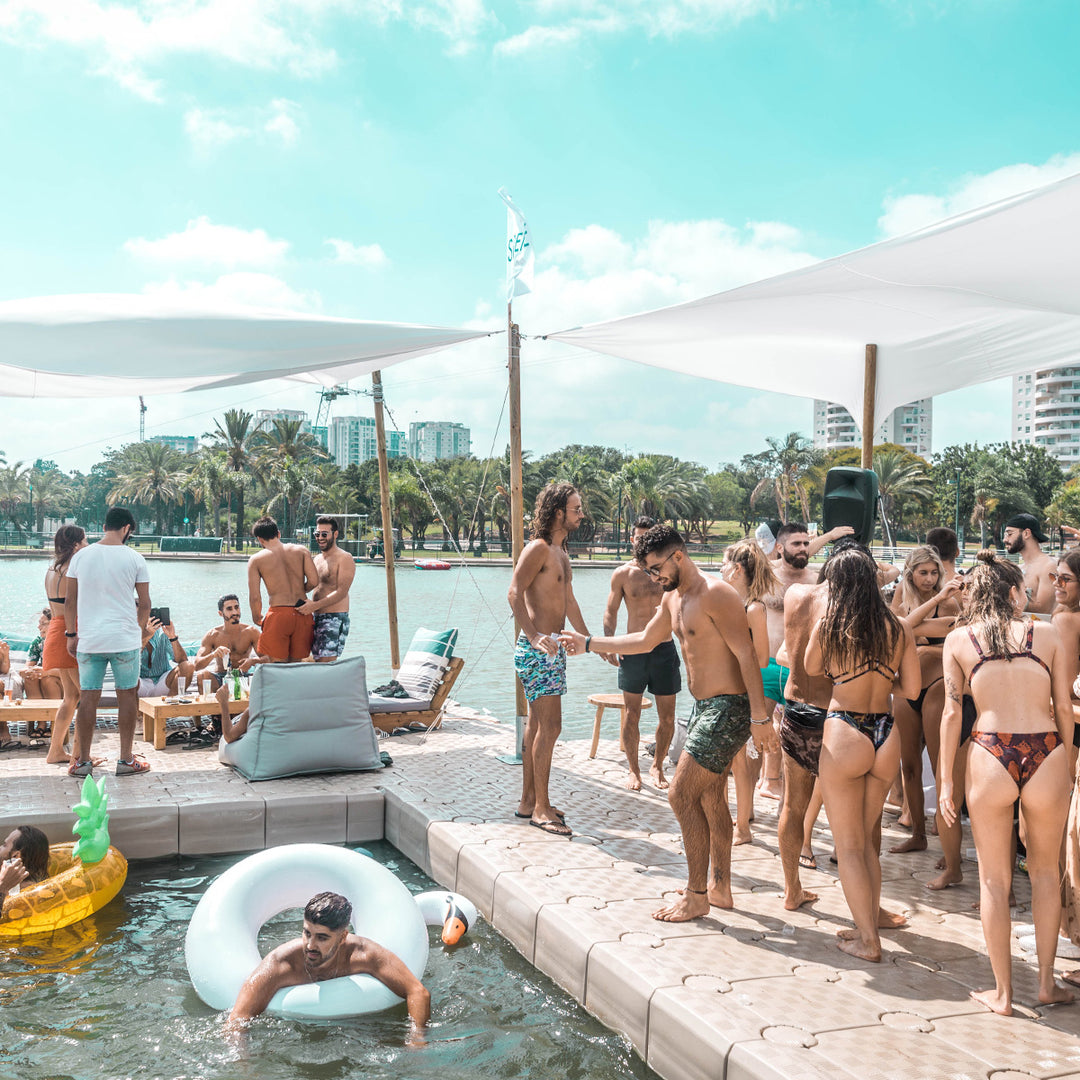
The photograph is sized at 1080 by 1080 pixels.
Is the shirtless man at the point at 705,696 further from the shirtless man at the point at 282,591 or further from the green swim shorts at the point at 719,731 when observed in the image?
the shirtless man at the point at 282,591

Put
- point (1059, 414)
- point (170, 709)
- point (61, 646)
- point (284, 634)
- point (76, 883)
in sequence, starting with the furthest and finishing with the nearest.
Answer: point (1059, 414), point (284, 634), point (170, 709), point (61, 646), point (76, 883)

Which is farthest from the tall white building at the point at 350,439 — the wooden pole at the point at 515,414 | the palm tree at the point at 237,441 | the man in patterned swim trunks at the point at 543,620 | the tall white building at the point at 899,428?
the man in patterned swim trunks at the point at 543,620

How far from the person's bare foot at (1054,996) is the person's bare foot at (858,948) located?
0.57 metres

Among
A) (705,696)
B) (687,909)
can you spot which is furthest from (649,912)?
(705,696)

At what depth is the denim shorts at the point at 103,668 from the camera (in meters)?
6.51

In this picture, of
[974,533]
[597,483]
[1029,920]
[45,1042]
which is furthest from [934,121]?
[974,533]

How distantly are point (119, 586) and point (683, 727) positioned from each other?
4115mm

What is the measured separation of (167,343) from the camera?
662 centimetres

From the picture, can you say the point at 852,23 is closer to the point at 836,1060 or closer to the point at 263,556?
the point at 263,556

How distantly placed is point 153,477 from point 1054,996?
2845 inches

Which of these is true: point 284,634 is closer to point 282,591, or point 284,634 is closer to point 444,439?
point 282,591

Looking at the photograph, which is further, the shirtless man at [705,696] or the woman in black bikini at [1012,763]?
the shirtless man at [705,696]

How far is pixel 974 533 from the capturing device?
3105 inches

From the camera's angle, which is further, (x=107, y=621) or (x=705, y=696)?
(x=107, y=621)
